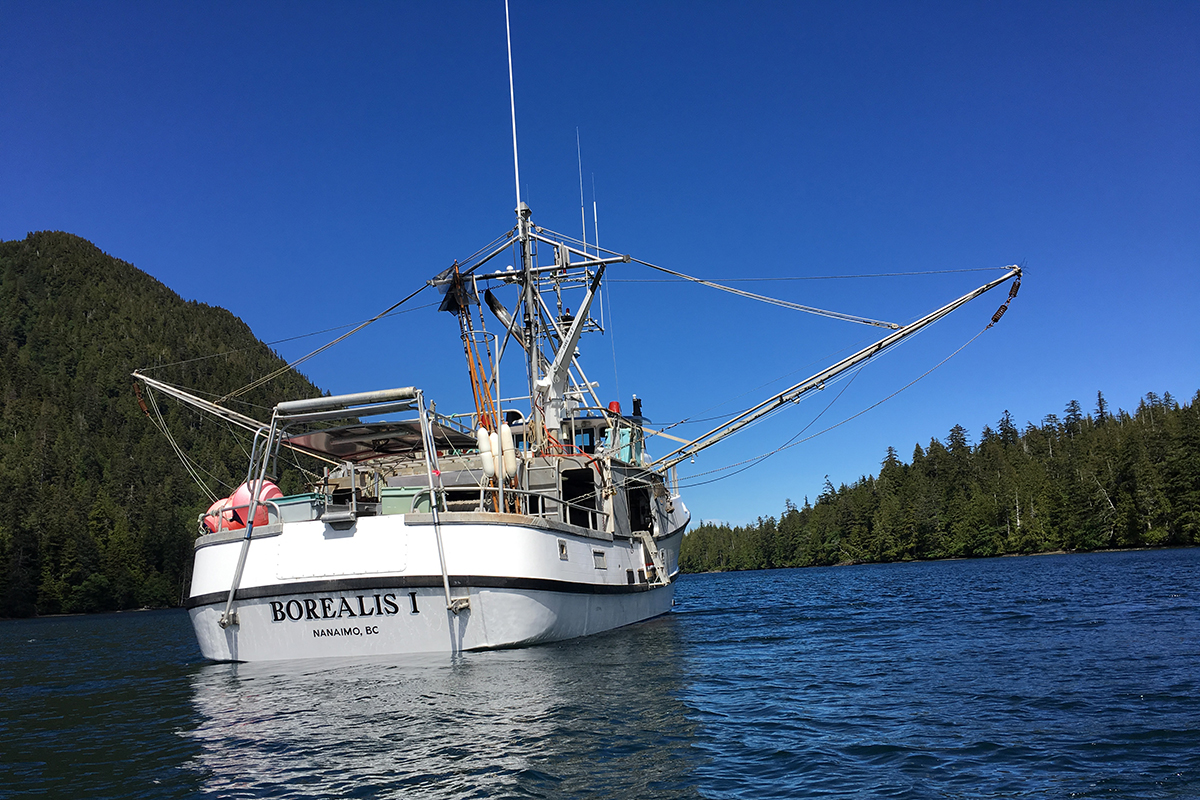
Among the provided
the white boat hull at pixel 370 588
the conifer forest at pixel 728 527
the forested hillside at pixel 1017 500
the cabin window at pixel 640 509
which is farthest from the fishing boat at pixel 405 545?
the forested hillside at pixel 1017 500

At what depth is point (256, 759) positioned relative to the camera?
30.6 ft

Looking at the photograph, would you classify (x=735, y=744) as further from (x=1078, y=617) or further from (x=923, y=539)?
(x=923, y=539)

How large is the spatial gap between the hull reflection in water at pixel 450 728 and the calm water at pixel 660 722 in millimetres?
43

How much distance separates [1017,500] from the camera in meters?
106

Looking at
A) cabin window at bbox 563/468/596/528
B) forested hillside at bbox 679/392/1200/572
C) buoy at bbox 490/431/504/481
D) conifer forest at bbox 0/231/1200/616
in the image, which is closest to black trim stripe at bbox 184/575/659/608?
buoy at bbox 490/431/504/481

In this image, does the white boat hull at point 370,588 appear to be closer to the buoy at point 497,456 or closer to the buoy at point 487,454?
the buoy at point 497,456

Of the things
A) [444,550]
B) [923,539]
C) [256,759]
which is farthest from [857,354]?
[923,539]

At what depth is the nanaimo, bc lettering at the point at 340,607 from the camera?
1666cm

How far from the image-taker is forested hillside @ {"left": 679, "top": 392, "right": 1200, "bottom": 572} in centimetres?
8256

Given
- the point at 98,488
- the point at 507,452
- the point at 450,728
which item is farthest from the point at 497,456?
the point at 98,488

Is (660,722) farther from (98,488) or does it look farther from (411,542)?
(98,488)

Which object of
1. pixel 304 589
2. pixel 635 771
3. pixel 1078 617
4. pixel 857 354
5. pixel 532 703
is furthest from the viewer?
pixel 857 354

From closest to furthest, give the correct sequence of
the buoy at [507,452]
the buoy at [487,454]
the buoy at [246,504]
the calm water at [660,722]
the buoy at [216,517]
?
the calm water at [660,722]
the buoy at [246,504]
the buoy at [216,517]
the buoy at [487,454]
the buoy at [507,452]

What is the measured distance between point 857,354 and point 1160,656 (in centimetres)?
1281
